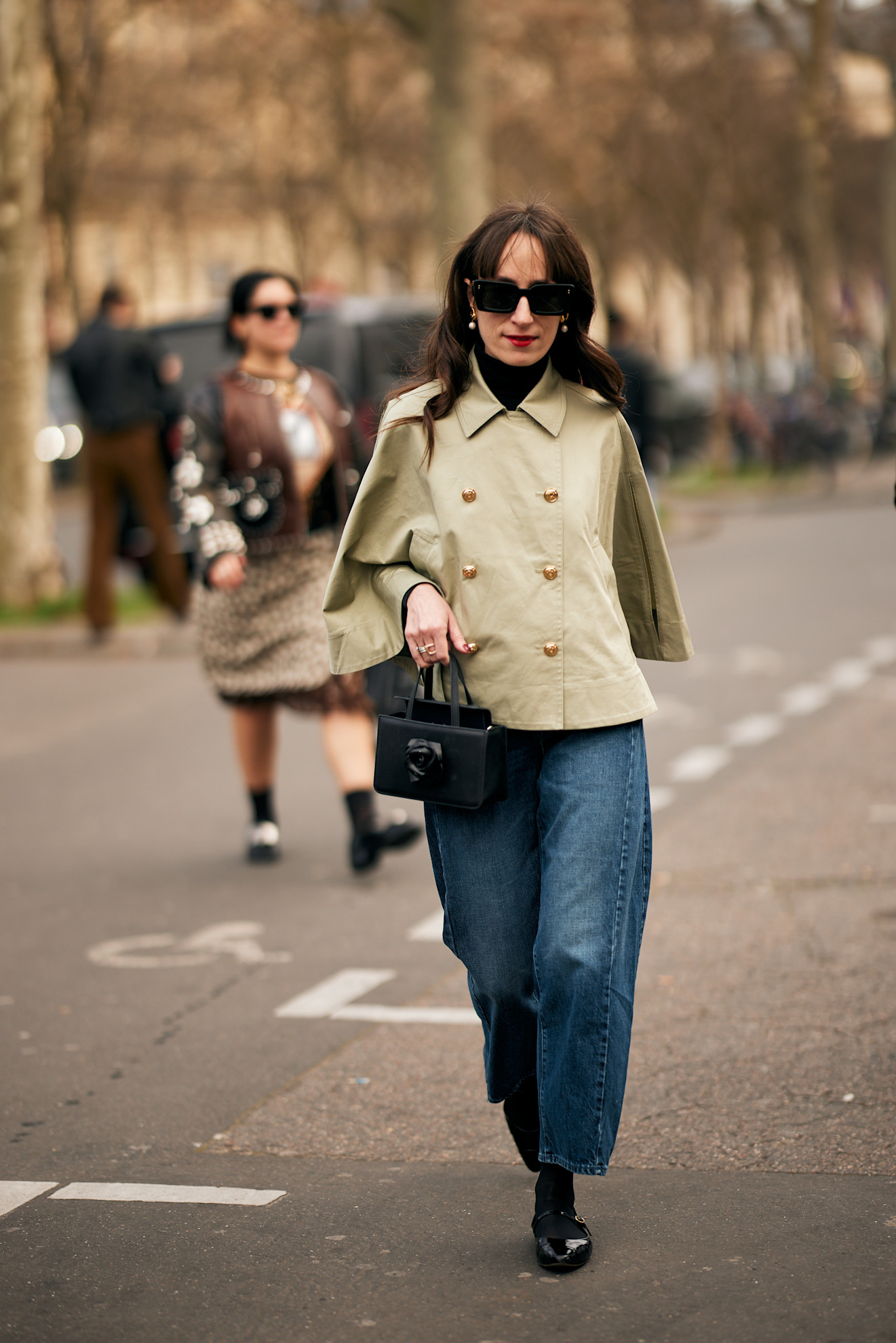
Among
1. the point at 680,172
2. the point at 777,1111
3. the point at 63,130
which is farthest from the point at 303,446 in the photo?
the point at 680,172

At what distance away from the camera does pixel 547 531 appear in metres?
3.62

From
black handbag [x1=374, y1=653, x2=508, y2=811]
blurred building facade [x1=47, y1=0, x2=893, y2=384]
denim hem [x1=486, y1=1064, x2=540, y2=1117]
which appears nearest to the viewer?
black handbag [x1=374, y1=653, x2=508, y2=811]

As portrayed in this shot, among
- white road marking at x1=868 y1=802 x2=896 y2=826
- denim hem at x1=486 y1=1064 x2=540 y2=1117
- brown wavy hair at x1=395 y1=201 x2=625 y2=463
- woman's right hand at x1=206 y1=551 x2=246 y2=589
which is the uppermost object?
brown wavy hair at x1=395 y1=201 x2=625 y2=463

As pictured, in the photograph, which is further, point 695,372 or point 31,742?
point 695,372

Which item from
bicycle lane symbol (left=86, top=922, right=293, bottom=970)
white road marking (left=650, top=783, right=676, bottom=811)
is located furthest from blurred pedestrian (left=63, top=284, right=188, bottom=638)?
bicycle lane symbol (left=86, top=922, right=293, bottom=970)

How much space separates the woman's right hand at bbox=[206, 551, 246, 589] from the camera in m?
6.65

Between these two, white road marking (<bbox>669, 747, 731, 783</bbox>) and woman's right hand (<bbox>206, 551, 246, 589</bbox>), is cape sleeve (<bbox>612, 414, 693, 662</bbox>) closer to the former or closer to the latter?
woman's right hand (<bbox>206, 551, 246, 589</bbox>)

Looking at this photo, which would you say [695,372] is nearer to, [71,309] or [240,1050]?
[71,309]

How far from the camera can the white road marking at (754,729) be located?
920cm

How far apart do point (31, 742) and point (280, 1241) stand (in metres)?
6.71

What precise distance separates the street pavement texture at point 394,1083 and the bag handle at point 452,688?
3.29 ft

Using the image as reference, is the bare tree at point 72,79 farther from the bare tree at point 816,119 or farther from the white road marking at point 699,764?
the white road marking at point 699,764

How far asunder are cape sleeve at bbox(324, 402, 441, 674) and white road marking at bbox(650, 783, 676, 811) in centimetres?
418

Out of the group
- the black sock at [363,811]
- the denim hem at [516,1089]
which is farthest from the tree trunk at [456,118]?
the denim hem at [516,1089]
